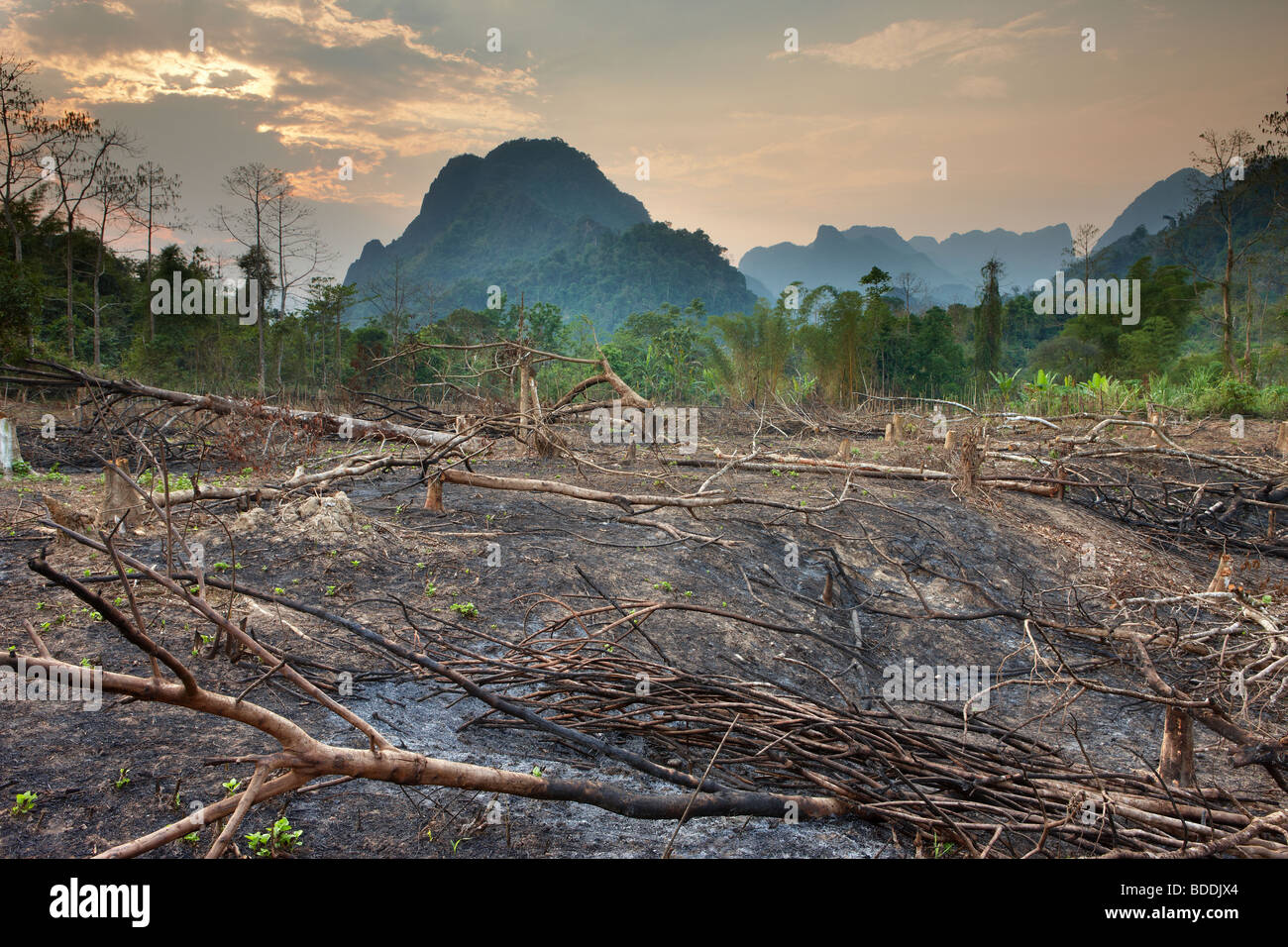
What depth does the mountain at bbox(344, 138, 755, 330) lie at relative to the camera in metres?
91.8

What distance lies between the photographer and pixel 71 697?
3.24 meters

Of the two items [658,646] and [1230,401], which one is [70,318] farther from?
[1230,401]

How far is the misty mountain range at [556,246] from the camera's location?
90938 mm

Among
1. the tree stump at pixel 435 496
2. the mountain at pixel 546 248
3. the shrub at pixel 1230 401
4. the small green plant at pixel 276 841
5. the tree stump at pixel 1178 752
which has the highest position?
the mountain at pixel 546 248

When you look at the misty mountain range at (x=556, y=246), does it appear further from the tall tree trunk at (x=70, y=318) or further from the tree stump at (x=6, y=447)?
the tree stump at (x=6, y=447)

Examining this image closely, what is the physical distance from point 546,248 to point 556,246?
2.32 metres

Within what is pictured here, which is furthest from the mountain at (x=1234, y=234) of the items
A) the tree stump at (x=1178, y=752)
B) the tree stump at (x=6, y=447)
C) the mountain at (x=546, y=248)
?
the mountain at (x=546, y=248)

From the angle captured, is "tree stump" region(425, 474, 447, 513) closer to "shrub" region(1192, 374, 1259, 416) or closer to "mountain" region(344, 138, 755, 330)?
"shrub" region(1192, 374, 1259, 416)

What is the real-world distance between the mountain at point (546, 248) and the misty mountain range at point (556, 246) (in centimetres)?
19

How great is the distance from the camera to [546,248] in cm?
11050

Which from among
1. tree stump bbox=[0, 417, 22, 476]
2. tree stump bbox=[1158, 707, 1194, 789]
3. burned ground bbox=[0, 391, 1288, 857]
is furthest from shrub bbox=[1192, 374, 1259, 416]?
tree stump bbox=[0, 417, 22, 476]

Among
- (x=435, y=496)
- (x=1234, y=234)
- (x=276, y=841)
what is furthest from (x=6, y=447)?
(x=1234, y=234)
